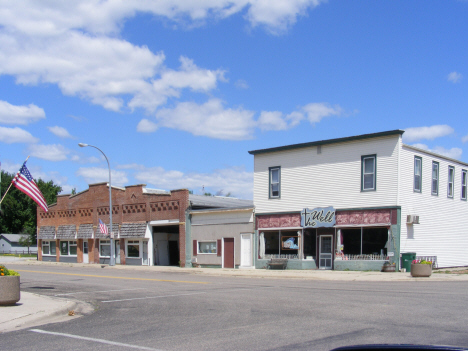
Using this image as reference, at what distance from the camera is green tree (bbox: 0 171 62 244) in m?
83.5

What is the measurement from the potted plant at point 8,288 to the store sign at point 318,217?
19814 mm

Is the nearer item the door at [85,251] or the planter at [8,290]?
the planter at [8,290]

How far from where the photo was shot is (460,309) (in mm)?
12180

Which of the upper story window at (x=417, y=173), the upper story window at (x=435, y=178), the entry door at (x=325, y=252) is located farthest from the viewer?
the upper story window at (x=435, y=178)

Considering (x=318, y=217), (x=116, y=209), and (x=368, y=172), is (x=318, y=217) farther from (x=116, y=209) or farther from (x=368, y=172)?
(x=116, y=209)

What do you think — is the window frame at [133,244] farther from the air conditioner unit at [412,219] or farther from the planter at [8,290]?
the planter at [8,290]

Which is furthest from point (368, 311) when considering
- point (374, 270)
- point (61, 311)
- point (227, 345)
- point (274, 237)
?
point (274, 237)

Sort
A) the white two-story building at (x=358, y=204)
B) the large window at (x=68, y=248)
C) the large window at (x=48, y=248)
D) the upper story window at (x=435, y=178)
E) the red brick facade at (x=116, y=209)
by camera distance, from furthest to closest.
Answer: the large window at (x=48, y=248) → the large window at (x=68, y=248) → the red brick facade at (x=116, y=209) → the upper story window at (x=435, y=178) → the white two-story building at (x=358, y=204)

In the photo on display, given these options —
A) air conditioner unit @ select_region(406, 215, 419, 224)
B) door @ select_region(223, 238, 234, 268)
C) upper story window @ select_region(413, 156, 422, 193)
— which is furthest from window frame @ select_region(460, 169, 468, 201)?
door @ select_region(223, 238, 234, 268)

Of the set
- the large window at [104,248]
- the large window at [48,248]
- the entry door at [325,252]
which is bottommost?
the large window at [48,248]

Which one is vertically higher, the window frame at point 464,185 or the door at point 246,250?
the window frame at point 464,185

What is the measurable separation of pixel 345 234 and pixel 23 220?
74002 mm

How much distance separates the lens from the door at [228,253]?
34.4 metres

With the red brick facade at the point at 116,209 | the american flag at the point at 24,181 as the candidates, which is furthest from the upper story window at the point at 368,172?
the american flag at the point at 24,181
